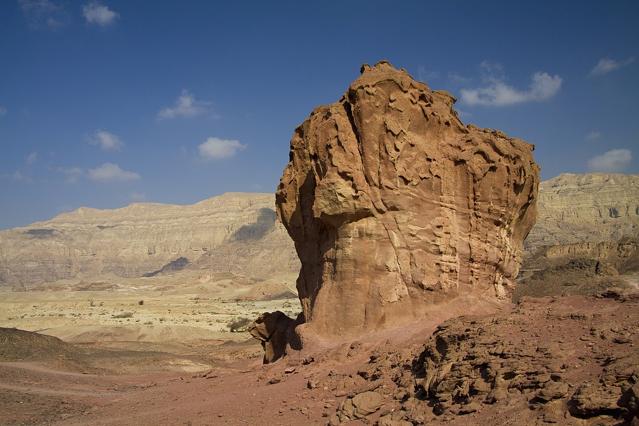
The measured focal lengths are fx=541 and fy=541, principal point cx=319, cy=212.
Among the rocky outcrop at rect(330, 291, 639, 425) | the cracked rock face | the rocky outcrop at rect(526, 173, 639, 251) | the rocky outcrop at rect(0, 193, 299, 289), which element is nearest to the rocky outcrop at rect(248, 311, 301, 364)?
the cracked rock face

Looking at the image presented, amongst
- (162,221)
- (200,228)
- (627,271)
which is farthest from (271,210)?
(627,271)

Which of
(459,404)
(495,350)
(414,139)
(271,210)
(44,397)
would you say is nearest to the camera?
(459,404)

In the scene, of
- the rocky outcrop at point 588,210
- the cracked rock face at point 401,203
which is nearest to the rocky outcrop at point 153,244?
the rocky outcrop at point 588,210

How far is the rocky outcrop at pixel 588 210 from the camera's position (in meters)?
117

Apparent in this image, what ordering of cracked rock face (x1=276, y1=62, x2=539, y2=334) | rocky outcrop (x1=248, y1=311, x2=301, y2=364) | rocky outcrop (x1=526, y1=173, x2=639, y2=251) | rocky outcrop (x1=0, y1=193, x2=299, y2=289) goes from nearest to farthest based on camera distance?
1. cracked rock face (x1=276, y1=62, x2=539, y2=334)
2. rocky outcrop (x1=248, y1=311, x2=301, y2=364)
3. rocky outcrop (x1=526, y1=173, x2=639, y2=251)
4. rocky outcrop (x1=0, y1=193, x2=299, y2=289)

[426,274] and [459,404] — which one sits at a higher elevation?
[426,274]

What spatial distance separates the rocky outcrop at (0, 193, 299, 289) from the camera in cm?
15038

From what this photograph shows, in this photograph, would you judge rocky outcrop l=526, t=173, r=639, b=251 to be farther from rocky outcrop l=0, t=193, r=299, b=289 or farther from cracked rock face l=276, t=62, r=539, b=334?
cracked rock face l=276, t=62, r=539, b=334

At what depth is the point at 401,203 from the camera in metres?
13.9

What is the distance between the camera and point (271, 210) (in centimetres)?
17775

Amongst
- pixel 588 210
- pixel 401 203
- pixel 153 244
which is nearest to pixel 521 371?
pixel 401 203

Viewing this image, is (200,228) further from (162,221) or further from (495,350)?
(495,350)

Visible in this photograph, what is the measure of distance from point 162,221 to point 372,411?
Result: 190m

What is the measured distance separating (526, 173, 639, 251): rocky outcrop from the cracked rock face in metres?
96.6
